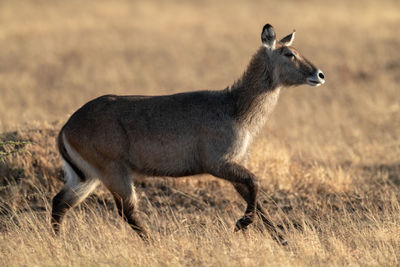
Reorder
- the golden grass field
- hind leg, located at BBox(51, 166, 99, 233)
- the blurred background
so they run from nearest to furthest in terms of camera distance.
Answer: the golden grass field → hind leg, located at BBox(51, 166, 99, 233) → the blurred background

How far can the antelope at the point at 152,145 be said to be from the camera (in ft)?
20.1

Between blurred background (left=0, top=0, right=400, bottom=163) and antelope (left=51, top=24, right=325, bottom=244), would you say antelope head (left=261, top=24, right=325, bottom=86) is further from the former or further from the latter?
blurred background (left=0, top=0, right=400, bottom=163)

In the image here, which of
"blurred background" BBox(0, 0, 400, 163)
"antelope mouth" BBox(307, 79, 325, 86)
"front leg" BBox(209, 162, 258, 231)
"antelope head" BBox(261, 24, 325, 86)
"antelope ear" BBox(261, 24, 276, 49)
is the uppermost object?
"antelope ear" BBox(261, 24, 276, 49)

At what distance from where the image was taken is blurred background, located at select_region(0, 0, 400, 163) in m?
13.9

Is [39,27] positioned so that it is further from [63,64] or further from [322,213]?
[322,213]

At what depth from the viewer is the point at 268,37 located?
6730 millimetres

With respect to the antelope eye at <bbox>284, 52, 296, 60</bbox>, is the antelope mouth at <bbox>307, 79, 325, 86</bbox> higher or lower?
lower

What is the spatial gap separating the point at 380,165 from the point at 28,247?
19.0 feet

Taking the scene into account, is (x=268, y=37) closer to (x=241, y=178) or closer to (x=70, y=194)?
(x=241, y=178)

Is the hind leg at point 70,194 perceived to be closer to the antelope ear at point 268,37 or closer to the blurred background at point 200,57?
the antelope ear at point 268,37

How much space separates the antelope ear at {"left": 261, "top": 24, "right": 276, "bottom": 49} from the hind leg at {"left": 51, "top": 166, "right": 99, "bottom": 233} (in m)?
2.33

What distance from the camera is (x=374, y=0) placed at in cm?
2736

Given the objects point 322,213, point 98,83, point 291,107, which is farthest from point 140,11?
point 322,213

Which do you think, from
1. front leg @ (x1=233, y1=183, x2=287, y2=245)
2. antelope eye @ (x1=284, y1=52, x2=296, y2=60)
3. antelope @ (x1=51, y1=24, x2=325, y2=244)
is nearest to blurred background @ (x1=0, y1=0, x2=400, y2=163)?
antelope @ (x1=51, y1=24, x2=325, y2=244)
